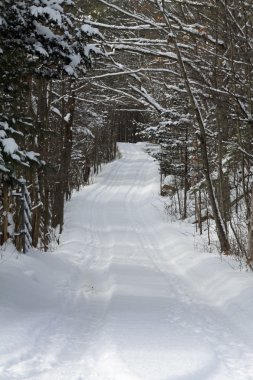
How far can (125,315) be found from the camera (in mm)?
6484

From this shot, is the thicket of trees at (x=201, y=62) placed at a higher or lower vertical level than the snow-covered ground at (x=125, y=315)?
higher

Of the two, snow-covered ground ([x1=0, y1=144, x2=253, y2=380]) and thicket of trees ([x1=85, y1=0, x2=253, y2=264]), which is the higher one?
thicket of trees ([x1=85, y1=0, x2=253, y2=264])

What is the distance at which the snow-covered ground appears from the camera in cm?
442

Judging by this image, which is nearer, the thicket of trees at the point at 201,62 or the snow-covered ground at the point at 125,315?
the snow-covered ground at the point at 125,315

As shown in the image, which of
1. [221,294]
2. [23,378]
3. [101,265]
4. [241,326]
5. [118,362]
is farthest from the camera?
[101,265]

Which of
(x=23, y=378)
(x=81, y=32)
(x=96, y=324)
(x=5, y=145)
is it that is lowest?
(x=96, y=324)

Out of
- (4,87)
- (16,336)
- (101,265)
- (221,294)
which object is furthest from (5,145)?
(101,265)

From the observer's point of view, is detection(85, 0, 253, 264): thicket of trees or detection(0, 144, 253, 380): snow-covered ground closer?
detection(0, 144, 253, 380): snow-covered ground

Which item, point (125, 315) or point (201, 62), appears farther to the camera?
point (201, 62)

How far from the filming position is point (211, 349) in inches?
198

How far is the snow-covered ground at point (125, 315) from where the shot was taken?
442cm

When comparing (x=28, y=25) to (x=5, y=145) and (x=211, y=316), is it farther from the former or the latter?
(x=211, y=316)

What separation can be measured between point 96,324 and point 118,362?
1.59m

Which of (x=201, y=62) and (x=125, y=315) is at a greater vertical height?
(x=201, y=62)
